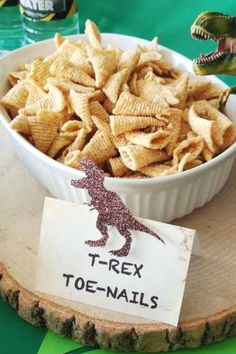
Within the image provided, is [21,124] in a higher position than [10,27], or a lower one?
higher

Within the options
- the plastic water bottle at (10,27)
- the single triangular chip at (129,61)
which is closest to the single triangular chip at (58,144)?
the single triangular chip at (129,61)

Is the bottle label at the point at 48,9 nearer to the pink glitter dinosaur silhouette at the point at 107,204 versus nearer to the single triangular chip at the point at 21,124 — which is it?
the single triangular chip at the point at 21,124

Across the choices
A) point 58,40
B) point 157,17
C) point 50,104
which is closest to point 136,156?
point 50,104

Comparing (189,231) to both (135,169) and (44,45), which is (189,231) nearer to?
(135,169)

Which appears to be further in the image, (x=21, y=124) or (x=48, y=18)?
(x=48, y=18)

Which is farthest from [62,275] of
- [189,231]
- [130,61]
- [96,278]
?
[130,61]

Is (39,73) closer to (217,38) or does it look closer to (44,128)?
(44,128)

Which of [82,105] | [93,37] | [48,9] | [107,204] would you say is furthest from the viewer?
[48,9]
